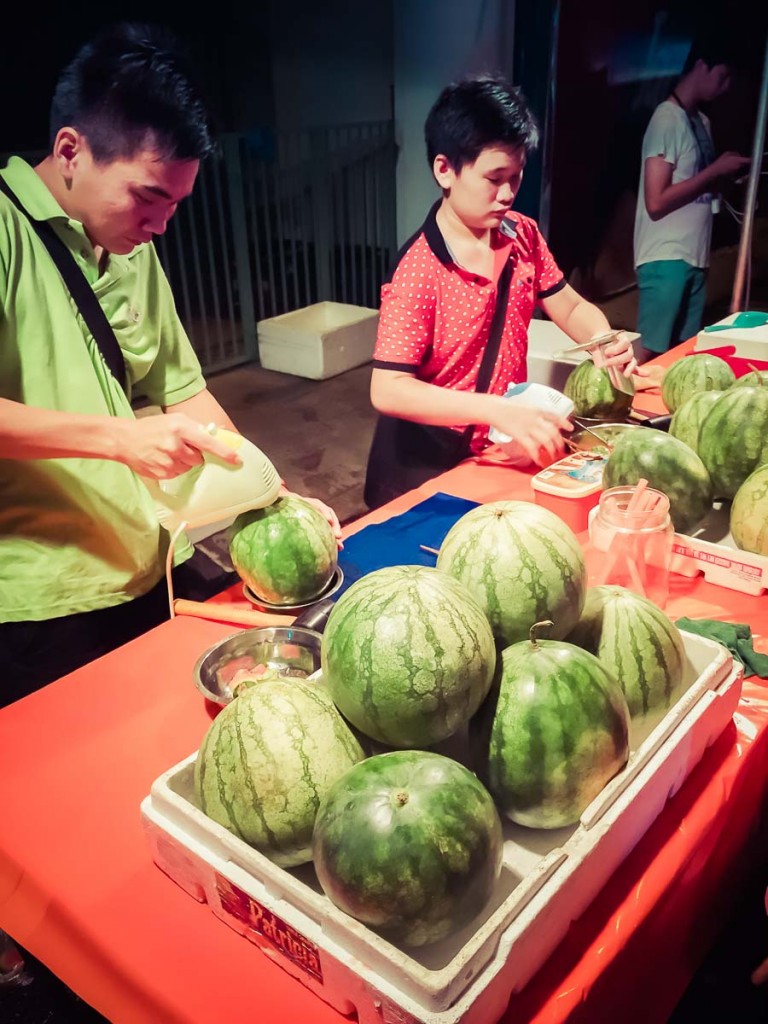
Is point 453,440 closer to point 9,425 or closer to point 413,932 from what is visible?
point 9,425

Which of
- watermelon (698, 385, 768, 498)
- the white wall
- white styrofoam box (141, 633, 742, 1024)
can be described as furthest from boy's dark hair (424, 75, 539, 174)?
the white wall

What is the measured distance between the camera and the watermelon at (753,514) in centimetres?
173

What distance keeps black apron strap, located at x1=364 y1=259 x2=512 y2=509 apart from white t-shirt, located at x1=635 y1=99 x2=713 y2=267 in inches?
88.0

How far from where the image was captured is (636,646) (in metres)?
1.18

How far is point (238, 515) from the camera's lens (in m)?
1.81

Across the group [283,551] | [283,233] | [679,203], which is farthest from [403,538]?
[283,233]

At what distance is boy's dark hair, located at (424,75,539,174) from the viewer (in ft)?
7.76

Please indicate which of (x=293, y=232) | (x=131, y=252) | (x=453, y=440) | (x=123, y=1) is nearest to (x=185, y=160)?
(x=131, y=252)

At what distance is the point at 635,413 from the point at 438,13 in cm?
589

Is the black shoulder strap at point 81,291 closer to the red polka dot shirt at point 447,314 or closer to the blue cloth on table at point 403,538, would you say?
the blue cloth on table at point 403,538

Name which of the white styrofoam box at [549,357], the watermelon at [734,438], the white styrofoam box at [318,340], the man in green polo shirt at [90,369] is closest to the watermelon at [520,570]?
the man in green polo shirt at [90,369]

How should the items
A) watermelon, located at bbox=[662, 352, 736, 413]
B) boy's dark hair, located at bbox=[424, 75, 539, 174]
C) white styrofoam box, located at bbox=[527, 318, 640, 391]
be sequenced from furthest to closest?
white styrofoam box, located at bbox=[527, 318, 640, 391], watermelon, located at bbox=[662, 352, 736, 413], boy's dark hair, located at bbox=[424, 75, 539, 174]

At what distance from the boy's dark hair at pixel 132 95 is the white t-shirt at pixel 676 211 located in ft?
11.1

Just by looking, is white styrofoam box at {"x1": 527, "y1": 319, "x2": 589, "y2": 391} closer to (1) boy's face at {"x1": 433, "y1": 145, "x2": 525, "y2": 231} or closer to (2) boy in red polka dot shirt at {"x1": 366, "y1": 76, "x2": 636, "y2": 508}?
(2) boy in red polka dot shirt at {"x1": 366, "y1": 76, "x2": 636, "y2": 508}
